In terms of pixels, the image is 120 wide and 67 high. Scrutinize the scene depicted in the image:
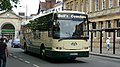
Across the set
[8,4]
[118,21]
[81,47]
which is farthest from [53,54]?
[118,21]

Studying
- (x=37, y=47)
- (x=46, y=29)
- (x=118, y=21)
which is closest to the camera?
(x=46, y=29)

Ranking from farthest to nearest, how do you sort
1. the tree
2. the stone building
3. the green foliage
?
the stone building < the tree < the green foliage

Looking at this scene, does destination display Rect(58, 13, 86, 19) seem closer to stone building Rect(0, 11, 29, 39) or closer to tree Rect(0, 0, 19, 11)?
tree Rect(0, 0, 19, 11)

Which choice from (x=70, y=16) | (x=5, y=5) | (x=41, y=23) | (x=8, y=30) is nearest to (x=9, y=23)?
(x=8, y=30)

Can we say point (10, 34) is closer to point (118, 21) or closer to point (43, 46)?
point (118, 21)

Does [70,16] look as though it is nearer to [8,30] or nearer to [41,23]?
[41,23]

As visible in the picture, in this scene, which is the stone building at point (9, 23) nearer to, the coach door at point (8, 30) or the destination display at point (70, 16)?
the coach door at point (8, 30)

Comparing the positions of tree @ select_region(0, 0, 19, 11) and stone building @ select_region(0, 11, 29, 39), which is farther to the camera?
stone building @ select_region(0, 11, 29, 39)

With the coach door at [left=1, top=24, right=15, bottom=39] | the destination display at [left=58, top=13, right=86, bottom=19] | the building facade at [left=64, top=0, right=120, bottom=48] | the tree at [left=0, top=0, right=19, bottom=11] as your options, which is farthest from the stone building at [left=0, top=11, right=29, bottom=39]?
the destination display at [left=58, top=13, right=86, bottom=19]

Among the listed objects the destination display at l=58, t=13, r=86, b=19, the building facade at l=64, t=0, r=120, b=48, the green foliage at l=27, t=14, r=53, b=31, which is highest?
the building facade at l=64, t=0, r=120, b=48

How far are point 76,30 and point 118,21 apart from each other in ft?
81.0

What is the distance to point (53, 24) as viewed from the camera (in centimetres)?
2161

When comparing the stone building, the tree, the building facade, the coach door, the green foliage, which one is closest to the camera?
the green foliage

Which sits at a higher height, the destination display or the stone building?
the stone building
